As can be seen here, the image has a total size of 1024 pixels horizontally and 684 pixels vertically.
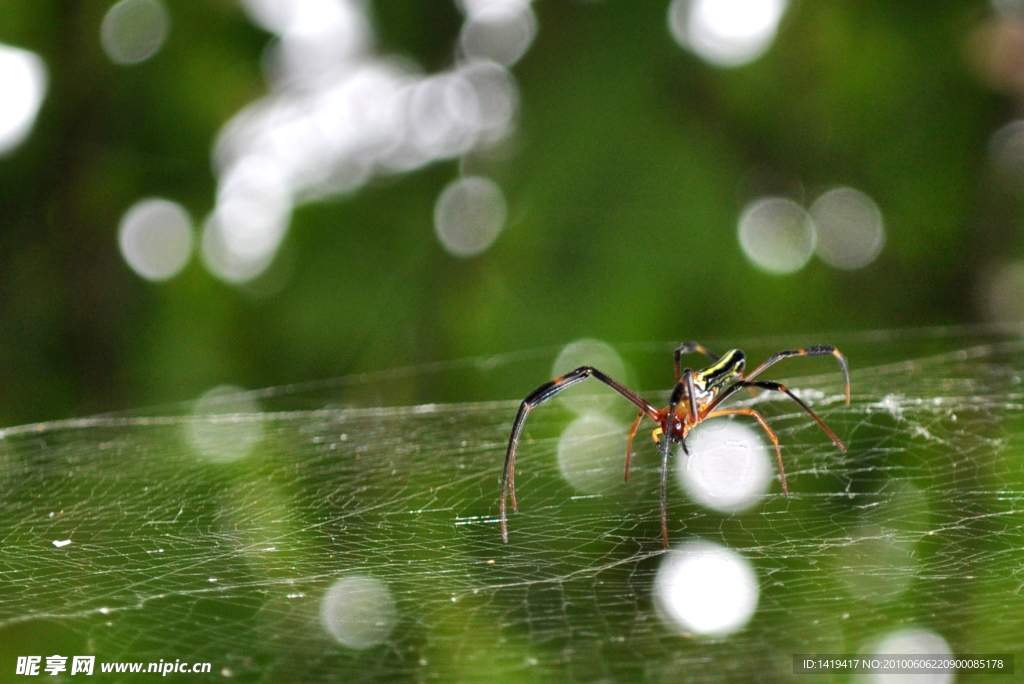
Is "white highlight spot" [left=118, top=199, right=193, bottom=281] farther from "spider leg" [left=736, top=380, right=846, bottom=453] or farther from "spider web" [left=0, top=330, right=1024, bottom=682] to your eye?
"spider leg" [left=736, top=380, right=846, bottom=453]

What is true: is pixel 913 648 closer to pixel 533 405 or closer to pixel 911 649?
pixel 911 649

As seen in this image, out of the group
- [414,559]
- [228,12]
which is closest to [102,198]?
[228,12]

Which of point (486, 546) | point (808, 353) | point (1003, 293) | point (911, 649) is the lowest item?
point (911, 649)

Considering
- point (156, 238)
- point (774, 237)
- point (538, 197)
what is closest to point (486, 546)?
point (538, 197)

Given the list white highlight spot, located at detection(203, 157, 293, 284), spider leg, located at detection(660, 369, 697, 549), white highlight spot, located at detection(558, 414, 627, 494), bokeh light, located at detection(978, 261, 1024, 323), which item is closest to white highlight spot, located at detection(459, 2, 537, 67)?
white highlight spot, located at detection(203, 157, 293, 284)

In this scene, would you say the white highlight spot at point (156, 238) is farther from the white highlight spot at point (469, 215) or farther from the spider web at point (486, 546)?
the white highlight spot at point (469, 215)

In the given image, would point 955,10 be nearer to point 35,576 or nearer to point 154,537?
point 154,537
